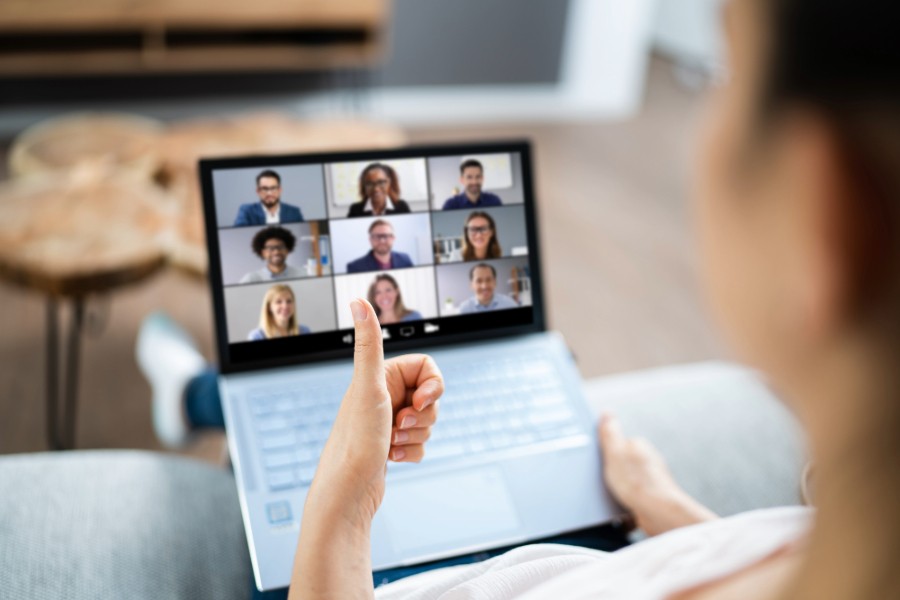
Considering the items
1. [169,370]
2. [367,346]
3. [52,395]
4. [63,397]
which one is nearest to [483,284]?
[367,346]

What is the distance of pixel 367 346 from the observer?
57 cm

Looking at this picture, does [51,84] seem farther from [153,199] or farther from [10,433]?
[10,433]

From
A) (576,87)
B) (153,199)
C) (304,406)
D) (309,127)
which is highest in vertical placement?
(576,87)

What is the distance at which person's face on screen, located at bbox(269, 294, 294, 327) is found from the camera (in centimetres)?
84

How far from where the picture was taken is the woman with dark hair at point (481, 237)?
0.87m

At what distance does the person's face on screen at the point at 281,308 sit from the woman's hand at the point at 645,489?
1.18 feet

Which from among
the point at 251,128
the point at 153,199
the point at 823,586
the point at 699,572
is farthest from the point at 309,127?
the point at 823,586

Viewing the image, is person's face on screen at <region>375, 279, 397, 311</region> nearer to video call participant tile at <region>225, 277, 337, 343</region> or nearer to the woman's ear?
video call participant tile at <region>225, 277, 337, 343</region>

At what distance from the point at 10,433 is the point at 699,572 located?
152 centimetres

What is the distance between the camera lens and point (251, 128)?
6.56 ft

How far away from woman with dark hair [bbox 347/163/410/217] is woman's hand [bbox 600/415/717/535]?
1.09ft

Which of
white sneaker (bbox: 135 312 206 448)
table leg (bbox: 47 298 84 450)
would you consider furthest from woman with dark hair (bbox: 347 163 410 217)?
table leg (bbox: 47 298 84 450)

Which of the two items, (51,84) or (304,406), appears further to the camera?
(51,84)

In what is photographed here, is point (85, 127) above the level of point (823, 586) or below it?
above
